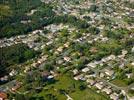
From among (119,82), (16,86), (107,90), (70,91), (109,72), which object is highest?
(109,72)

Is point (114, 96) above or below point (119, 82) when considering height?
below

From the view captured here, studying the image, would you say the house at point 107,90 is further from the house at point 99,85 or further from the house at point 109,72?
the house at point 109,72

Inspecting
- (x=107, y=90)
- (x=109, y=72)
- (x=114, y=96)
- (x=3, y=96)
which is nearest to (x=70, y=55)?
(x=109, y=72)

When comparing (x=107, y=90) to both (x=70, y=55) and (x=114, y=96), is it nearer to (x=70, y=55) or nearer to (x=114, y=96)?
(x=114, y=96)

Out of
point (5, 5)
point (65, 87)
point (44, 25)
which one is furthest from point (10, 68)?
point (5, 5)

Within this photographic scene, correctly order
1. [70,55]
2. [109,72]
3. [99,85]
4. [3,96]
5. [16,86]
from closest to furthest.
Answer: [3,96]
[99,85]
[16,86]
[109,72]
[70,55]

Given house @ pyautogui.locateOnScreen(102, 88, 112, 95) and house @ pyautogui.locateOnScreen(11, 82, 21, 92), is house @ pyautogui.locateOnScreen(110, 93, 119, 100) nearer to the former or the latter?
house @ pyautogui.locateOnScreen(102, 88, 112, 95)

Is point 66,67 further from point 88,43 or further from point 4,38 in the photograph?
point 4,38

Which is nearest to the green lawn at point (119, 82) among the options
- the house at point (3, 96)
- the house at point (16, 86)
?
the house at point (16, 86)
